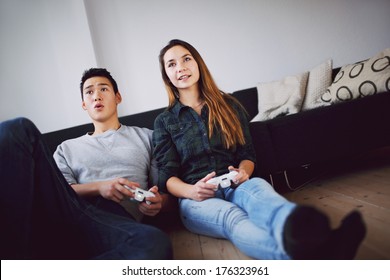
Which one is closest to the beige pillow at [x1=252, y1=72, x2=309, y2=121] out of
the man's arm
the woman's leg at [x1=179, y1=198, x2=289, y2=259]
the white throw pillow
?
the white throw pillow

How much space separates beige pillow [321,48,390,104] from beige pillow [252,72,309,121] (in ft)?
0.69

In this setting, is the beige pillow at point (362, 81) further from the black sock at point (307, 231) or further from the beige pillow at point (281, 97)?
the black sock at point (307, 231)

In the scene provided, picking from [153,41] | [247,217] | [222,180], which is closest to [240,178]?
[222,180]

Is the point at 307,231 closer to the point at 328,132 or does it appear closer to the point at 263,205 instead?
the point at 263,205

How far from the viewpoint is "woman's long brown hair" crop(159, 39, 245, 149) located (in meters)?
1.26

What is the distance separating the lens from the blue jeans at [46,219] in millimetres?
793

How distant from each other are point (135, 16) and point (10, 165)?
2021 millimetres

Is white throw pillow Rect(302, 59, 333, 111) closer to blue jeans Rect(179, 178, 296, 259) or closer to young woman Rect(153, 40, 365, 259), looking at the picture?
young woman Rect(153, 40, 365, 259)

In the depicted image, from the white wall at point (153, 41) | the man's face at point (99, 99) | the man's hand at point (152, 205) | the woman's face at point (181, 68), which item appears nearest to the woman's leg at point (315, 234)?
the man's hand at point (152, 205)

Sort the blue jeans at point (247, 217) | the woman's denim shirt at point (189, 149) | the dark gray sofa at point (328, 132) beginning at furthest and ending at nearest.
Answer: the dark gray sofa at point (328, 132) → the woman's denim shirt at point (189, 149) → the blue jeans at point (247, 217)

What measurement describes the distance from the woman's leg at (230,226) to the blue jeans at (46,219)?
223mm
